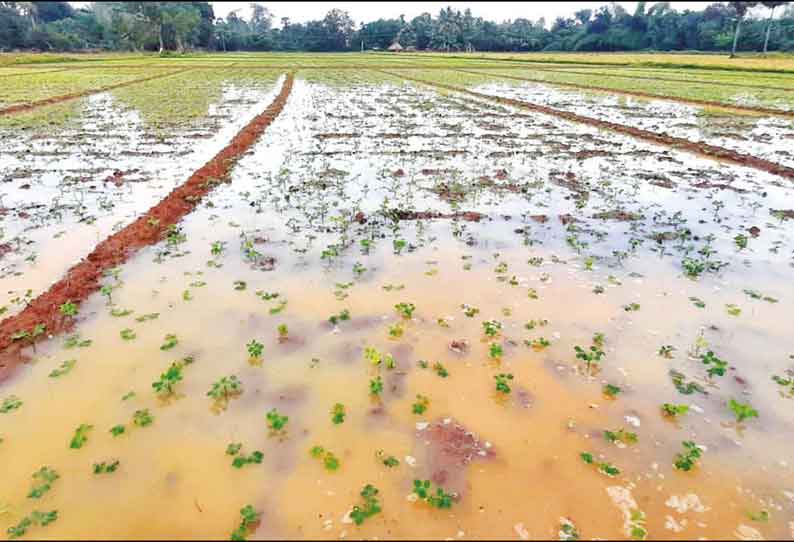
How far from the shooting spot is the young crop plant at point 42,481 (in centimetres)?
411

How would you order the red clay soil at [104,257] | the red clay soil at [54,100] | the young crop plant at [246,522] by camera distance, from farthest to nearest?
the red clay soil at [54,100]
the red clay soil at [104,257]
the young crop plant at [246,522]

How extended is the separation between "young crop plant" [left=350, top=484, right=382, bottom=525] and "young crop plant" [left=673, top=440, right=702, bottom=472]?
2.61 metres

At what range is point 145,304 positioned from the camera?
7070 mm

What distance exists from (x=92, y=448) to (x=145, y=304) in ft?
9.27

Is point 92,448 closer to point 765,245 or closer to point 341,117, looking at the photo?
point 765,245

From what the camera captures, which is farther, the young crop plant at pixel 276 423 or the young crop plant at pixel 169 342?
the young crop plant at pixel 169 342

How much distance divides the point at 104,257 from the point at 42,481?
490 cm

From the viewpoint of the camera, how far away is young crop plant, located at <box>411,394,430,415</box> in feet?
16.5

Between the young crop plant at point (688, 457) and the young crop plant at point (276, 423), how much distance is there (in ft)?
11.5

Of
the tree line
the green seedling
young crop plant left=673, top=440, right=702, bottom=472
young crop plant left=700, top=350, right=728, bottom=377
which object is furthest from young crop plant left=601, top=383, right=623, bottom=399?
the tree line

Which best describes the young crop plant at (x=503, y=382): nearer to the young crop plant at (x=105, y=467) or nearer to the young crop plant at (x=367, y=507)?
the young crop plant at (x=367, y=507)

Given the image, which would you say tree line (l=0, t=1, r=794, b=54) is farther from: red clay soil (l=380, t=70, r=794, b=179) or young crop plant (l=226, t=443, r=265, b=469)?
young crop plant (l=226, t=443, r=265, b=469)

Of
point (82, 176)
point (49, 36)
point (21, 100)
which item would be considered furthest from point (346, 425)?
point (49, 36)

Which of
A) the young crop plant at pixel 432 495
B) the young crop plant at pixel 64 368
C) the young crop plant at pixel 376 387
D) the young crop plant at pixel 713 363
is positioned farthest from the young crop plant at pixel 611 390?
the young crop plant at pixel 64 368
